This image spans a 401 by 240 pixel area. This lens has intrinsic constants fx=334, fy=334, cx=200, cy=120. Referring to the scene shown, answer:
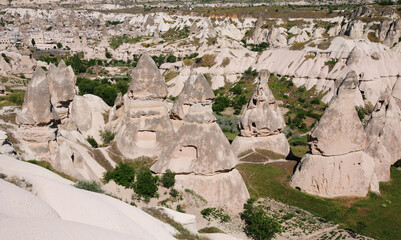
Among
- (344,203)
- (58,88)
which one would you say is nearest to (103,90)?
(58,88)

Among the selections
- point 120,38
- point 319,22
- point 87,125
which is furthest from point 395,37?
point 120,38

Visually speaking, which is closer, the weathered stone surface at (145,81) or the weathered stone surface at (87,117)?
the weathered stone surface at (145,81)

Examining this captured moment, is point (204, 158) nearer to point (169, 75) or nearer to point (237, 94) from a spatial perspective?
point (237, 94)

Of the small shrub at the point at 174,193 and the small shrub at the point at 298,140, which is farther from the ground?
the small shrub at the point at 174,193

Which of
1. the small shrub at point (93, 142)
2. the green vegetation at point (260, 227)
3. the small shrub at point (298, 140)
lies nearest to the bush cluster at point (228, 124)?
the small shrub at point (298, 140)

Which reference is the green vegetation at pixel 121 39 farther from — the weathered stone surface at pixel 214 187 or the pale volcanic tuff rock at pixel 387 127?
the weathered stone surface at pixel 214 187

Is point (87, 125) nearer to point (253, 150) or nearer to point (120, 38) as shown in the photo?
point (253, 150)

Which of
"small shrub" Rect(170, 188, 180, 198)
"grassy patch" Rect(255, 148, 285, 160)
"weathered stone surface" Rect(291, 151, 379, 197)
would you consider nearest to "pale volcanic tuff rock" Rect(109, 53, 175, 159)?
"small shrub" Rect(170, 188, 180, 198)
